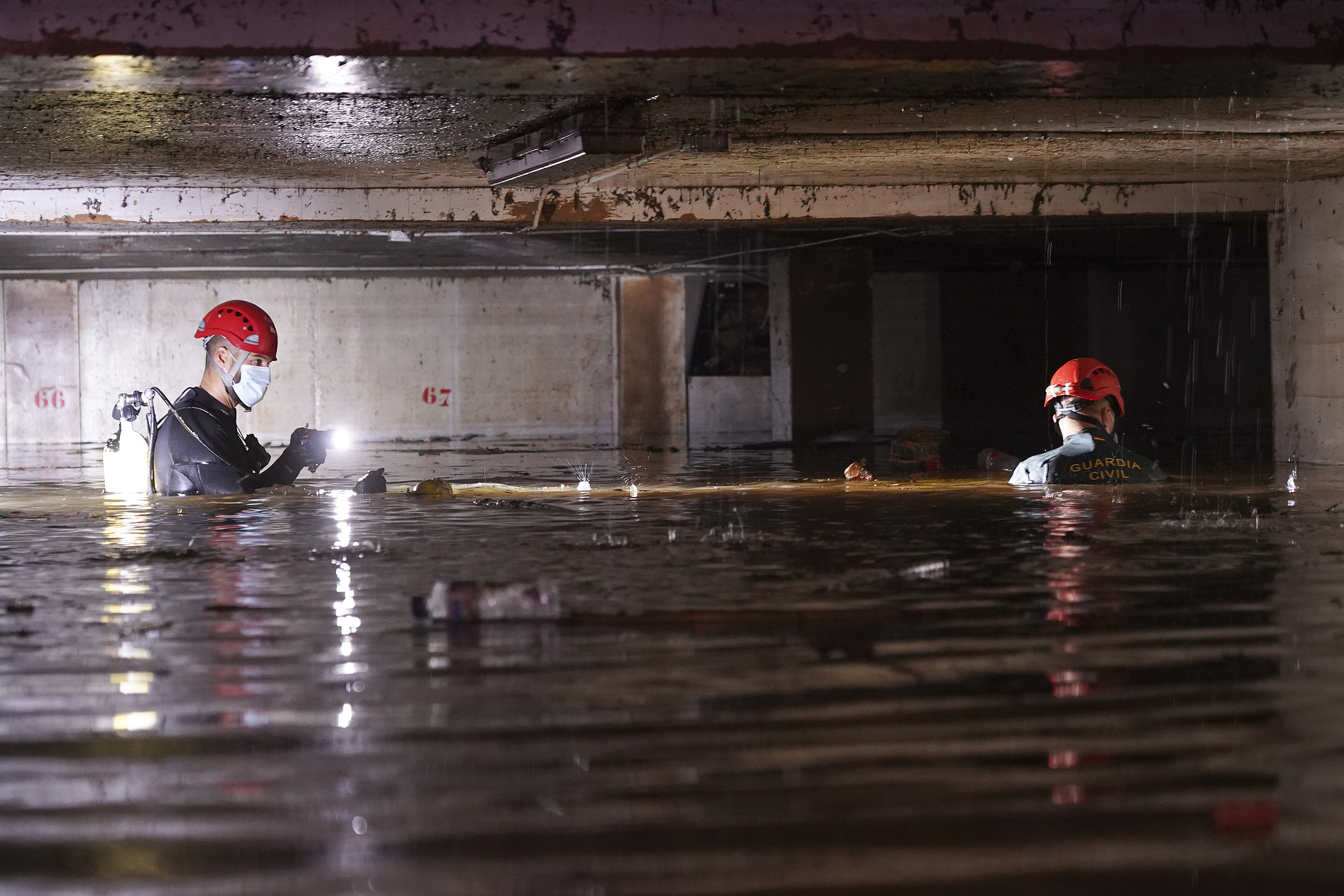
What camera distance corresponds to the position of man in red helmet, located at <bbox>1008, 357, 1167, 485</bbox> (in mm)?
7715

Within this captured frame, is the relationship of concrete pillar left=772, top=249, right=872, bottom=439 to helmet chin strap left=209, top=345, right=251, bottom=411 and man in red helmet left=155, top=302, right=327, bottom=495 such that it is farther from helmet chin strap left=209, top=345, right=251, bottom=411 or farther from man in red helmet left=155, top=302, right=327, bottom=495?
helmet chin strap left=209, top=345, right=251, bottom=411

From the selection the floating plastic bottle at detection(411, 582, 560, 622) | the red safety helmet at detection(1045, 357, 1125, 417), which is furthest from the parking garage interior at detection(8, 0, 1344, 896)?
the red safety helmet at detection(1045, 357, 1125, 417)

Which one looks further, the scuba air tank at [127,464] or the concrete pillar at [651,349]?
the concrete pillar at [651,349]

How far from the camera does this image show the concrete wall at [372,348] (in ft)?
77.0

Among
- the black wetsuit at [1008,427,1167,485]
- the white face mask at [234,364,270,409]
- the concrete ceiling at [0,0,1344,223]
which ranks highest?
the concrete ceiling at [0,0,1344,223]

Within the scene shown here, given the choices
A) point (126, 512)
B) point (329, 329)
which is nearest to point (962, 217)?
point (126, 512)

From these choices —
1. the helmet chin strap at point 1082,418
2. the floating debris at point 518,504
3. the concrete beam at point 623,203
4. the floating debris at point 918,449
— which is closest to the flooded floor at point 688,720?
the floating debris at point 518,504

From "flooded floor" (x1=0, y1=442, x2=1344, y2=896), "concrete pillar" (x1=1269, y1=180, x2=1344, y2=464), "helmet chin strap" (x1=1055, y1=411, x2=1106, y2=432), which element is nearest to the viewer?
"flooded floor" (x1=0, y1=442, x2=1344, y2=896)

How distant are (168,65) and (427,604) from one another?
128 inches

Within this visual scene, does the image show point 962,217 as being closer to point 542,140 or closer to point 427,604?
point 542,140

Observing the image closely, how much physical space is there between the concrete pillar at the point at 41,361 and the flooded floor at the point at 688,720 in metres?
19.3

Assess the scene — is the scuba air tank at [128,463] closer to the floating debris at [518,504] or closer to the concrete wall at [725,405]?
the floating debris at [518,504]

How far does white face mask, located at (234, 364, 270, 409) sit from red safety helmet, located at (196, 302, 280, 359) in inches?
4.5

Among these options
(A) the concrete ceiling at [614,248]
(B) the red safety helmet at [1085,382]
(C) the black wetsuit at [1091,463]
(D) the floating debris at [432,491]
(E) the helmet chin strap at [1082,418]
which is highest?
(A) the concrete ceiling at [614,248]
